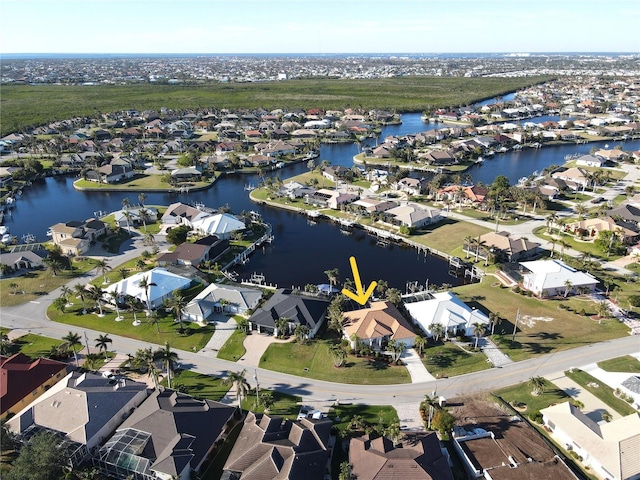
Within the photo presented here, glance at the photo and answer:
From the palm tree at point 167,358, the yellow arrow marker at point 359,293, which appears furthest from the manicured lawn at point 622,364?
the palm tree at point 167,358

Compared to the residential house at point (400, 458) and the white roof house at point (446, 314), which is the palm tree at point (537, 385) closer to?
the white roof house at point (446, 314)

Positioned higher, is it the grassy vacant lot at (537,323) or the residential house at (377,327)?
the residential house at (377,327)

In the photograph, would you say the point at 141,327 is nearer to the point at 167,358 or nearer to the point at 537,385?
the point at 167,358

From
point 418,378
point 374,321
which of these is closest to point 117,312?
point 374,321

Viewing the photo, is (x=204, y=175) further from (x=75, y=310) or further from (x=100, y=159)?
(x=75, y=310)

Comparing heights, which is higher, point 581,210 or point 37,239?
point 581,210

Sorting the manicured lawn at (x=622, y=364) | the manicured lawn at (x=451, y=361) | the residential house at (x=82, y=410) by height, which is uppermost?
the residential house at (x=82, y=410)

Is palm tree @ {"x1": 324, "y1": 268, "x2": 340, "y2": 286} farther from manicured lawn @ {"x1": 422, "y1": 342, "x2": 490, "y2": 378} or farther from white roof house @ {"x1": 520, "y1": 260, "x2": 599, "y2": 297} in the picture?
white roof house @ {"x1": 520, "y1": 260, "x2": 599, "y2": 297}
